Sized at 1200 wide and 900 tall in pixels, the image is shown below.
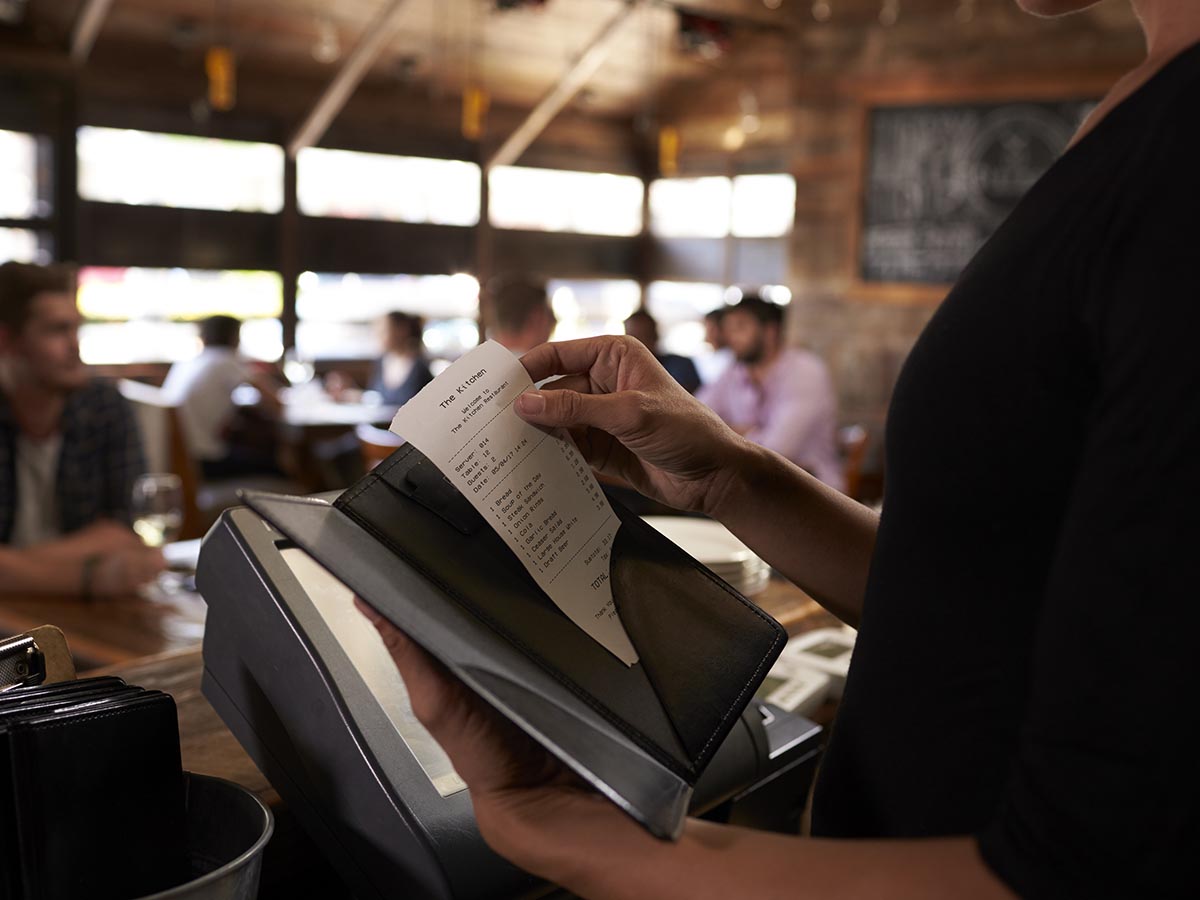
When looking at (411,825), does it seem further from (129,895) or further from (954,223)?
(954,223)

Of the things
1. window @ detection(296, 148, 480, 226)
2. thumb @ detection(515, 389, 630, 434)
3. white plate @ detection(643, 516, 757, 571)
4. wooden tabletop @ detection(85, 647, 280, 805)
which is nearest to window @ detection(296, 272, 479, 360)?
window @ detection(296, 148, 480, 226)

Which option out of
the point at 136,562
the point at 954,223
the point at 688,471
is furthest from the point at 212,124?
the point at 688,471

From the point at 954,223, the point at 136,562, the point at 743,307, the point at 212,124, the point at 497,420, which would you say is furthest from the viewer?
the point at 212,124

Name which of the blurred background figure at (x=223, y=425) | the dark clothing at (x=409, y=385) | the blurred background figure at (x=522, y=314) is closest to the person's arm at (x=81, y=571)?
the blurred background figure at (x=522, y=314)

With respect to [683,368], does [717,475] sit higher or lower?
higher

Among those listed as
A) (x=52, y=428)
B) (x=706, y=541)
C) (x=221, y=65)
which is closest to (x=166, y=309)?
(x=221, y=65)

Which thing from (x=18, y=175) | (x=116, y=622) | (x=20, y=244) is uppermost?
(x=18, y=175)

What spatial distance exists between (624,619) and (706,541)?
3.26 ft

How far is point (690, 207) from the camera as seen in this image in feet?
33.3

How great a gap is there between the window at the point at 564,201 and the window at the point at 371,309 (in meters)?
0.74

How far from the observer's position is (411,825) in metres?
0.78

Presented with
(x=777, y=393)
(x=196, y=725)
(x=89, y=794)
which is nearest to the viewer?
(x=89, y=794)

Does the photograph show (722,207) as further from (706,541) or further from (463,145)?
(706,541)

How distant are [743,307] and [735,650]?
14.0 feet
